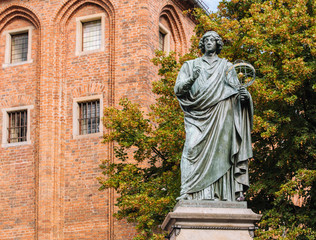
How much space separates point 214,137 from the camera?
30.0 ft

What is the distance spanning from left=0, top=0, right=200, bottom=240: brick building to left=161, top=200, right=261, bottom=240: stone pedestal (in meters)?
17.8

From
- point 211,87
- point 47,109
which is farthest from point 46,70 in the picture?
point 211,87

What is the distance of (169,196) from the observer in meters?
19.3

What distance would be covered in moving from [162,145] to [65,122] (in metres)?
9.50

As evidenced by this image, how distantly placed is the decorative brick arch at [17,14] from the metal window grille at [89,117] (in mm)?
4158

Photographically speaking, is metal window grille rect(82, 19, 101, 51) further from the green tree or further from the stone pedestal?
the stone pedestal

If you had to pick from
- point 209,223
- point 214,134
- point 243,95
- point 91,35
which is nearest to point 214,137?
point 214,134

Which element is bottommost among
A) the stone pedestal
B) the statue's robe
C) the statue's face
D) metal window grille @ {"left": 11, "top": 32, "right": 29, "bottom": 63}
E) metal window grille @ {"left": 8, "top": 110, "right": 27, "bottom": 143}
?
the stone pedestal

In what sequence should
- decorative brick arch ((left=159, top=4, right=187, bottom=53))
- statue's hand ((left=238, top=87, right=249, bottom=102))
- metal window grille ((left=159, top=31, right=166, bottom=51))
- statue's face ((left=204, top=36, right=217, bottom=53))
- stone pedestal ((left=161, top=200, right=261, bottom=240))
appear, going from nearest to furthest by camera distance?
stone pedestal ((left=161, top=200, right=261, bottom=240))
statue's hand ((left=238, top=87, right=249, bottom=102))
statue's face ((left=204, top=36, right=217, bottom=53))
metal window grille ((left=159, top=31, right=166, bottom=51))
decorative brick arch ((left=159, top=4, right=187, bottom=53))

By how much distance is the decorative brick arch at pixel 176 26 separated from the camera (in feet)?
101

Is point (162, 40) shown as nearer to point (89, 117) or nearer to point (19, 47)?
point (89, 117)

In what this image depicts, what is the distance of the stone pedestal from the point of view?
8516 millimetres

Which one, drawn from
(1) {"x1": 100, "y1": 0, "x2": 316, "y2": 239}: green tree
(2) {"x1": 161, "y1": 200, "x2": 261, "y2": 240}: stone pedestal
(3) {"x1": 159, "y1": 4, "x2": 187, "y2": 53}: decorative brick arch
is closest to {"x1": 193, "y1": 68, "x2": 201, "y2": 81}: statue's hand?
(2) {"x1": 161, "y1": 200, "x2": 261, "y2": 240}: stone pedestal

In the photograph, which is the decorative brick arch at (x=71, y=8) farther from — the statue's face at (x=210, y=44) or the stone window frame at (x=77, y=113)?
the statue's face at (x=210, y=44)
